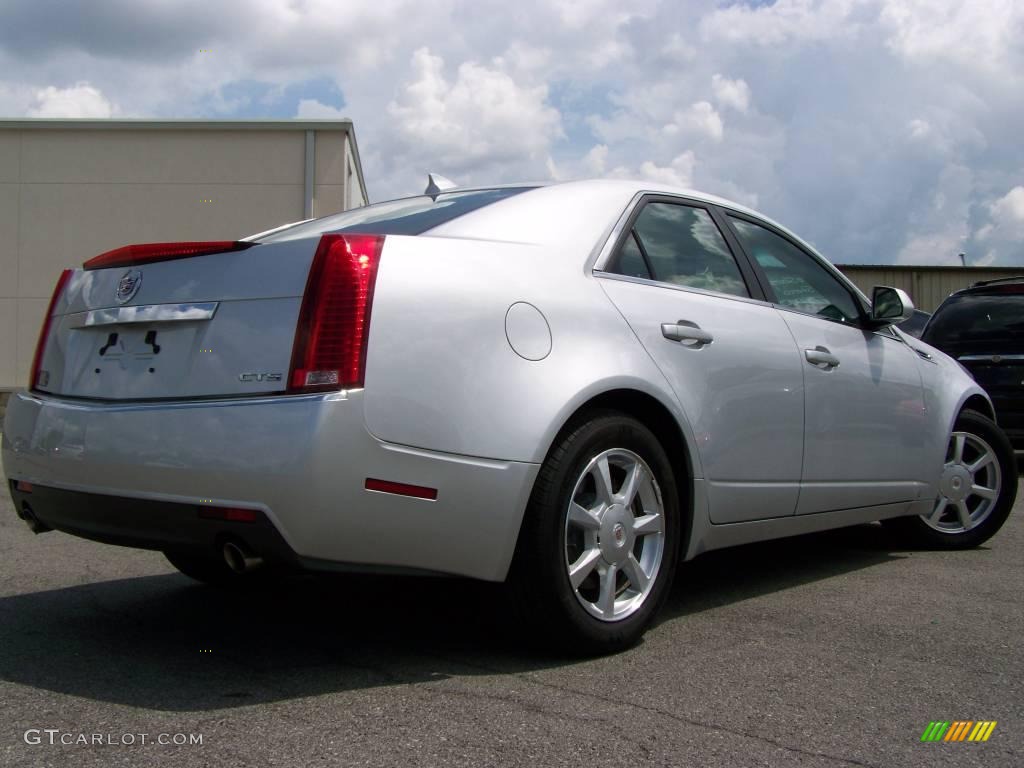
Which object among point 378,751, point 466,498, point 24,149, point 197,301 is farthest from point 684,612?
point 24,149

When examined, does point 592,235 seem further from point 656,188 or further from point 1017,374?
point 1017,374

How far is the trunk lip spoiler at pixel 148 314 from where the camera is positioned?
2.94 metres

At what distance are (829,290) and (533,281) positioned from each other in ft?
6.67

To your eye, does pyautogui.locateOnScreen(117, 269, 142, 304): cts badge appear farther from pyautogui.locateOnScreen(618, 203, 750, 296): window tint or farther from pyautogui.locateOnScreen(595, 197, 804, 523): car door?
pyautogui.locateOnScreen(618, 203, 750, 296): window tint

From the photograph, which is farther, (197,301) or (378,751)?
(197,301)

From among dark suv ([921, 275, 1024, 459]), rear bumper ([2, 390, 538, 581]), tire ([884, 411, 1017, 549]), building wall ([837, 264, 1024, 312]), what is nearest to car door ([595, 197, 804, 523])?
rear bumper ([2, 390, 538, 581])

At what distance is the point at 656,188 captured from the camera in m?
3.91

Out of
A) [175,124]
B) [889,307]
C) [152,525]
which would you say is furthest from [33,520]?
[175,124]

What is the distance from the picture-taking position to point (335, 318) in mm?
2756

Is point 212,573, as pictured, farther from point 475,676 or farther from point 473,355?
point 473,355

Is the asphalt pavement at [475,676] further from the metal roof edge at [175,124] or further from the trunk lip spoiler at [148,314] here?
the metal roof edge at [175,124]

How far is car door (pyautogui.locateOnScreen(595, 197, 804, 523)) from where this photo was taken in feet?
11.5

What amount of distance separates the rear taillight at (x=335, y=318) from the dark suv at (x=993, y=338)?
24.3 ft

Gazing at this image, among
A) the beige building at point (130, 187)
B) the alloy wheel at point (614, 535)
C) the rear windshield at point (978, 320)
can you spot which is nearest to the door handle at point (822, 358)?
the alloy wheel at point (614, 535)
